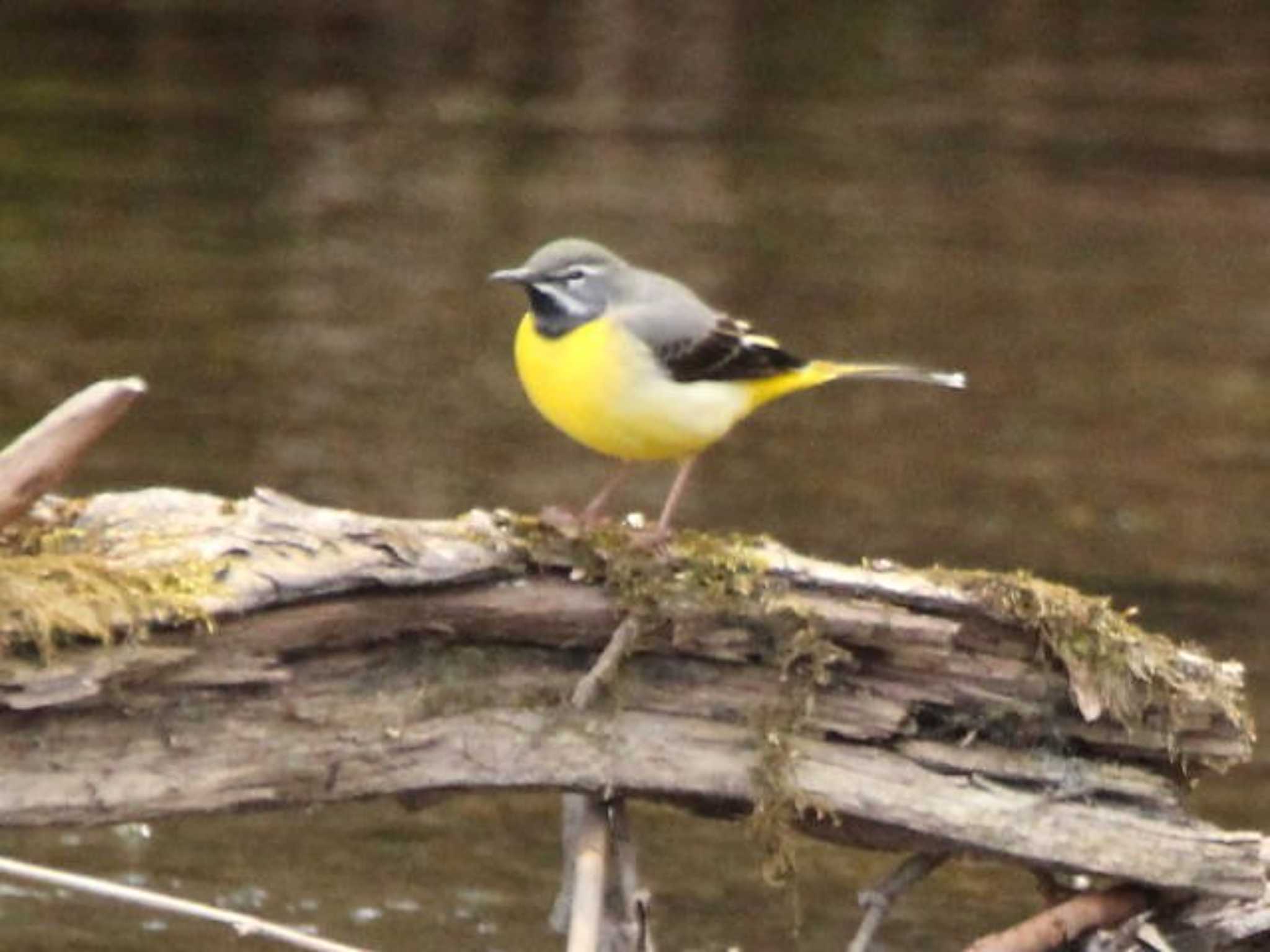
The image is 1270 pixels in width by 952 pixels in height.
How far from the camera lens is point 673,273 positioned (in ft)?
56.7

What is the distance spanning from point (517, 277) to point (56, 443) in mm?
1518

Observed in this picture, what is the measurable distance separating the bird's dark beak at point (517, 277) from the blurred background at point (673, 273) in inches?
95.5

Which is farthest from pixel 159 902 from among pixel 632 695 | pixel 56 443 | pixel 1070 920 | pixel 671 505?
pixel 1070 920

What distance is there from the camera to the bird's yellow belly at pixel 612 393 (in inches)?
278

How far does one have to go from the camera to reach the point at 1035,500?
45.3 ft

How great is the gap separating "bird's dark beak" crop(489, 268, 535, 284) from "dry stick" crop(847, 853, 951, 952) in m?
1.62

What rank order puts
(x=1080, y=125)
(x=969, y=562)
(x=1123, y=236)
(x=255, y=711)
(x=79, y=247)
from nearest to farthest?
1. (x=255, y=711)
2. (x=969, y=562)
3. (x=79, y=247)
4. (x=1123, y=236)
5. (x=1080, y=125)

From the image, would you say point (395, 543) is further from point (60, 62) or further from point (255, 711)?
point (60, 62)

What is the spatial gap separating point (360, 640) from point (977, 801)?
1429 millimetres

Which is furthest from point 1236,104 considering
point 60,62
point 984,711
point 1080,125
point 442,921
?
point 984,711

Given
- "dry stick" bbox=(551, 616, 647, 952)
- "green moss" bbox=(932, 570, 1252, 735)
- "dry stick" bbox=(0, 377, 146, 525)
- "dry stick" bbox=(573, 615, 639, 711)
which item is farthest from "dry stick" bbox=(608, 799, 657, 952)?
"dry stick" bbox=(0, 377, 146, 525)

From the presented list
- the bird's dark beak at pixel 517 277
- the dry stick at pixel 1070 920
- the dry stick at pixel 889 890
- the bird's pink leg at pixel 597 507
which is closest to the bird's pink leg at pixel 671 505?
the bird's pink leg at pixel 597 507

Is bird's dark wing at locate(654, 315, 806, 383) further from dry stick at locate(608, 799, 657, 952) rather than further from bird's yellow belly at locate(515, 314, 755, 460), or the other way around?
dry stick at locate(608, 799, 657, 952)

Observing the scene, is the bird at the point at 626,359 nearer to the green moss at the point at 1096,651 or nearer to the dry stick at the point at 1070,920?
the green moss at the point at 1096,651
